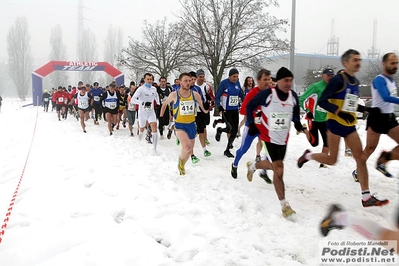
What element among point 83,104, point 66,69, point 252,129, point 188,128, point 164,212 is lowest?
point 164,212

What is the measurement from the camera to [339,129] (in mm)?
4113

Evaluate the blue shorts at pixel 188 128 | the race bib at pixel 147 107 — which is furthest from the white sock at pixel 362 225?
the race bib at pixel 147 107

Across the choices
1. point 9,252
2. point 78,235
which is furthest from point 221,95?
point 9,252

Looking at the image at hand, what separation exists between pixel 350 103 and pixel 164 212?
9.59 feet

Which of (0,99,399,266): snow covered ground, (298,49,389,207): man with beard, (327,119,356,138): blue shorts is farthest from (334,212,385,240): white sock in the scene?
(327,119,356,138): blue shorts

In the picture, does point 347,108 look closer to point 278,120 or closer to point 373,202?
point 278,120

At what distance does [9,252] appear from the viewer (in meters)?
2.85

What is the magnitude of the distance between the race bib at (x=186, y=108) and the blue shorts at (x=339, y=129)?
263 centimetres

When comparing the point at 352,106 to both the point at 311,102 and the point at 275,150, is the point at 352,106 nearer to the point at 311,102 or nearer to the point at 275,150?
the point at 275,150

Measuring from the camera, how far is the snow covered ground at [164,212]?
9.35ft

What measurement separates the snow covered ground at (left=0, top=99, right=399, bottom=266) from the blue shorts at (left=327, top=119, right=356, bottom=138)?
1.03 metres

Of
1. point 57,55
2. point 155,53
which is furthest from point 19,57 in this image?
point 155,53

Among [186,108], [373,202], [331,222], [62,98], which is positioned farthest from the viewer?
[62,98]

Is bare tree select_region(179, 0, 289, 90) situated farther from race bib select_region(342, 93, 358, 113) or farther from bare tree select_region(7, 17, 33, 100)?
bare tree select_region(7, 17, 33, 100)
